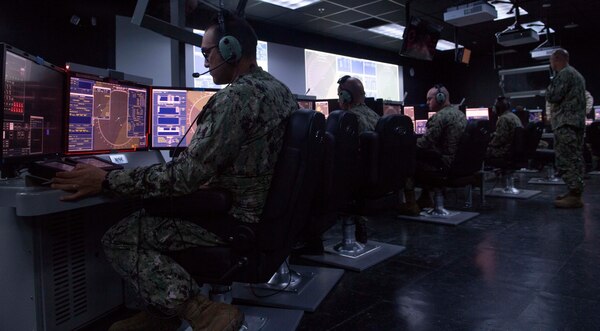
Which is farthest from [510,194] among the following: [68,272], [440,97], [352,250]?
[68,272]

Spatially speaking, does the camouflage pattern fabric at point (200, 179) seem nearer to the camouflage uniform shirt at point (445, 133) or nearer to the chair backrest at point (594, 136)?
the camouflage uniform shirt at point (445, 133)

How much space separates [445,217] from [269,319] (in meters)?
2.39

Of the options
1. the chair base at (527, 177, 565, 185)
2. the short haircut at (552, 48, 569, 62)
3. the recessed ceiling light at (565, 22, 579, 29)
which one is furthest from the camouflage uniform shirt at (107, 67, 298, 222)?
the recessed ceiling light at (565, 22, 579, 29)

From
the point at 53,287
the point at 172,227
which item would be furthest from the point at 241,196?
the point at 53,287

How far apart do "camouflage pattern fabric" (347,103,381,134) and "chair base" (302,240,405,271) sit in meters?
0.77

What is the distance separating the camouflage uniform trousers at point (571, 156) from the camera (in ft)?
13.0

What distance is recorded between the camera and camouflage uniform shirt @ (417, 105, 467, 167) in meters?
3.46

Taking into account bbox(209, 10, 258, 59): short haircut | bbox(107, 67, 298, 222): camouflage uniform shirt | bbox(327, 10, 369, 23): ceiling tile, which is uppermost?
bbox(327, 10, 369, 23): ceiling tile

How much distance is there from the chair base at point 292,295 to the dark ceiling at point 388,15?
Result: 5136 mm

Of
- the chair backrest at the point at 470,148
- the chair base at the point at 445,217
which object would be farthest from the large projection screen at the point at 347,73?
the chair backrest at the point at 470,148

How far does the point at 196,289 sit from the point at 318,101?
2.93 meters

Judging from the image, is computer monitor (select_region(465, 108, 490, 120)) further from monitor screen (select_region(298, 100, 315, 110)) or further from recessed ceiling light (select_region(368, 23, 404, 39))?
monitor screen (select_region(298, 100, 315, 110))

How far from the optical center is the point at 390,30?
823cm

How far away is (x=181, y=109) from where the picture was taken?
6.91ft
